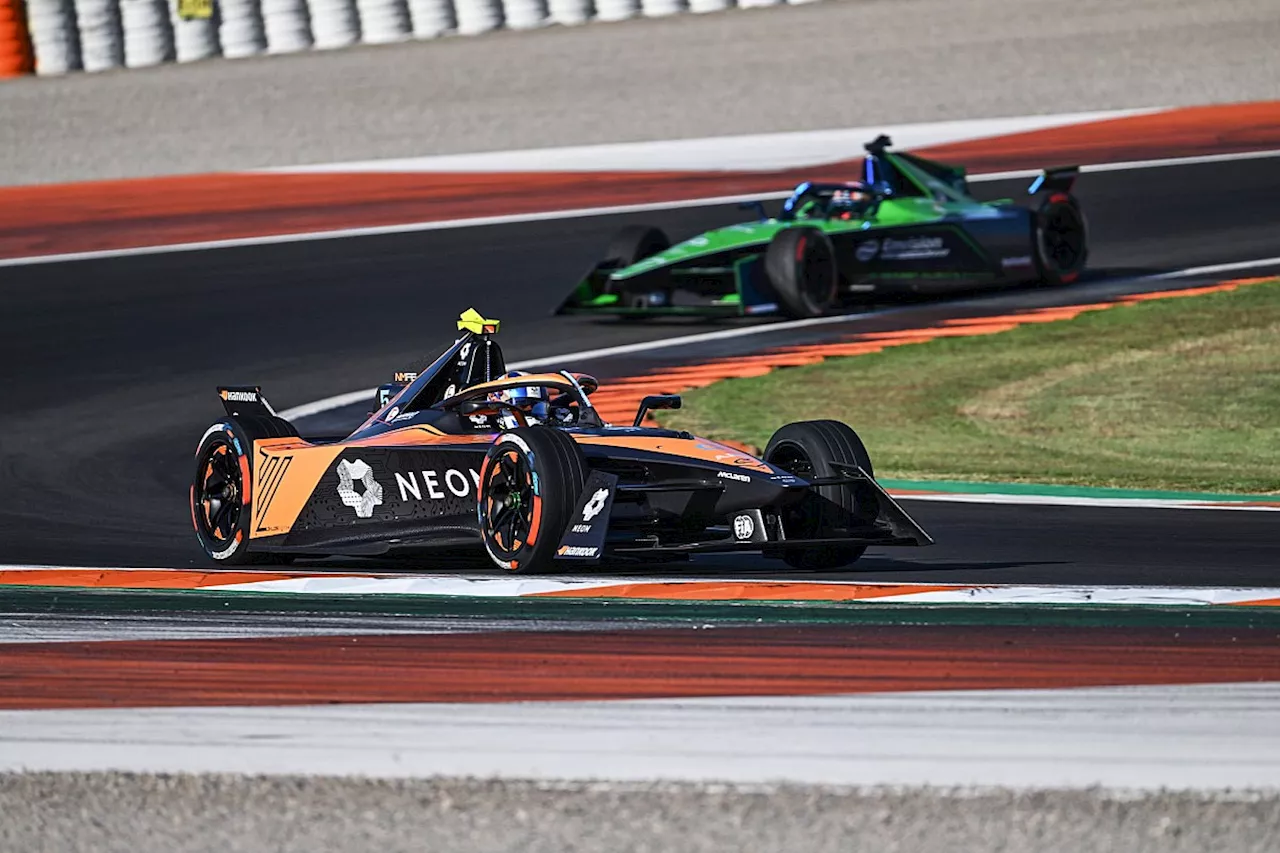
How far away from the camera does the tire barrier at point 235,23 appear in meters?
29.6

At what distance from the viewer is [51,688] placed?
6.50 metres

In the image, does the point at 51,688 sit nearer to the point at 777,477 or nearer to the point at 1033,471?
the point at 777,477

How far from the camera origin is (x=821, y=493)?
28.8ft

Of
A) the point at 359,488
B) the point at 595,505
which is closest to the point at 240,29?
the point at 359,488

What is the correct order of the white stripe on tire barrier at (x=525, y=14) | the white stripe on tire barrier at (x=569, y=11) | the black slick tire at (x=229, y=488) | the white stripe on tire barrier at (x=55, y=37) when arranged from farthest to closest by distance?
the white stripe on tire barrier at (x=569, y=11) < the white stripe on tire barrier at (x=525, y=14) < the white stripe on tire barrier at (x=55, y=37) < the black slick tire at (x=229, y=488)

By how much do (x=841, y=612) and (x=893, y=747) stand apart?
6.49 ft

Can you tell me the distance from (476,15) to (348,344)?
541 inches

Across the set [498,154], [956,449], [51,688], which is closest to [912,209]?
[956,449]

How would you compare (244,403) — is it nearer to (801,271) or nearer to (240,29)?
(801,271)

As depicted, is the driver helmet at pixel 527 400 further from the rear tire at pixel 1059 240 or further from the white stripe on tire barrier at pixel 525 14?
the white stripe on tire barrier at pixel 525 14

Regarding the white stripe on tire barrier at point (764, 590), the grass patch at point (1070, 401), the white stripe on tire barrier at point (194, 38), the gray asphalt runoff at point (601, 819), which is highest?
the white stripe on tire barrier at point (194, 38)

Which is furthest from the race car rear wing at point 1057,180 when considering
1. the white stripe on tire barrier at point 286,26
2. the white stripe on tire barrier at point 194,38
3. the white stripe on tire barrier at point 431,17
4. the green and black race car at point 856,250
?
the white stripe on tire barrier at point 194,38

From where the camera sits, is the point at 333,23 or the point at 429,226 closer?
the point at 429,226

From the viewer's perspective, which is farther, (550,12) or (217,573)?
(550,12)
